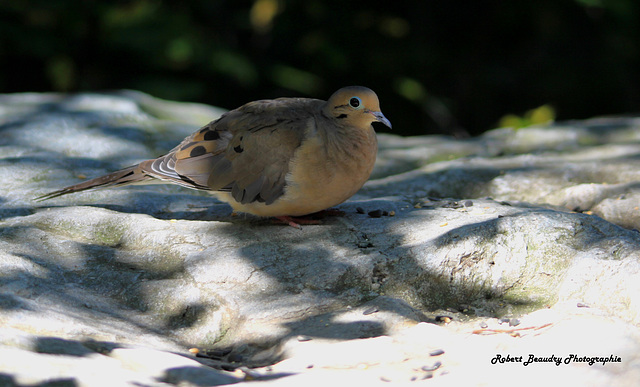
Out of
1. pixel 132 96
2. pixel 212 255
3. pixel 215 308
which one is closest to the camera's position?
pixel 215 308

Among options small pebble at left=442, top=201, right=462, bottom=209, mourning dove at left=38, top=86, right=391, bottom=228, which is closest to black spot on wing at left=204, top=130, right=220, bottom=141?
mourning dove at left=38, top=86, right=391, bottom=228

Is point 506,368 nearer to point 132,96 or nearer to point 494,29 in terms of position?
point 132,96

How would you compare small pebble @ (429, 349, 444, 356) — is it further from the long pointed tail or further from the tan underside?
the long pointed tail

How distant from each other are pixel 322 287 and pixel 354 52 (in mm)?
6375

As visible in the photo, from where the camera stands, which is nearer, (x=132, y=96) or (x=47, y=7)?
(x=132, y=96)

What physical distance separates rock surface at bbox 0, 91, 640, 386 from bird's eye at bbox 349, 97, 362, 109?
2.10ft

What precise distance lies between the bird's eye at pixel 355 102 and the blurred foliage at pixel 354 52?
466cm

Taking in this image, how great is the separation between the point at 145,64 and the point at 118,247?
5498 millimetres

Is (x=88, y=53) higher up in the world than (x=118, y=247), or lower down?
higher up

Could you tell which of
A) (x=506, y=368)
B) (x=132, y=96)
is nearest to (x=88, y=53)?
(x=132, y=96)

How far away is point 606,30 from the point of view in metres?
8.78
